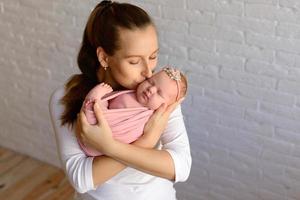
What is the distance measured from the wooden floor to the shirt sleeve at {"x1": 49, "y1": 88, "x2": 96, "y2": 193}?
141 centimetres

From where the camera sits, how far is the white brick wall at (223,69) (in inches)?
72.2

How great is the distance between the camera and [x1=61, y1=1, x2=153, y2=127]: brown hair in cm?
118

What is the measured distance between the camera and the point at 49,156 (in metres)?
2.89

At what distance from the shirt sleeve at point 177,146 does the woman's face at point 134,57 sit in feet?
0.51

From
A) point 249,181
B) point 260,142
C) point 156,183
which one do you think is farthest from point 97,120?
point 249,181

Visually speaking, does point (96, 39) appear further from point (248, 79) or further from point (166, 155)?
point (248, 79)

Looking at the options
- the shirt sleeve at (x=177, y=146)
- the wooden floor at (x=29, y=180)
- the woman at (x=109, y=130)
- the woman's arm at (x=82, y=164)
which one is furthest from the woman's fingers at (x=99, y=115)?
the wooden floor at (x=29, y=180)

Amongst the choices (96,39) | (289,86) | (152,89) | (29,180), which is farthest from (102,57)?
(29,180)

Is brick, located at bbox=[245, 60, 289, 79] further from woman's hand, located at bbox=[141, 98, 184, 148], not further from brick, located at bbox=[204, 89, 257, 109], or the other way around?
woman's hand, located at bbox=[141, 98, 184, 148]

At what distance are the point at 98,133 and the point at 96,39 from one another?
10.5 inches

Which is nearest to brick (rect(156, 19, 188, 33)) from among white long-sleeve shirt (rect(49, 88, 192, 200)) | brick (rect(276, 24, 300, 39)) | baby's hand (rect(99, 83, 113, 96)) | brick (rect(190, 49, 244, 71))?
brick (rect(190, 49, 244, 71))

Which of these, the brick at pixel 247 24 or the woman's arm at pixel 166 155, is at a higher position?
the brick at pixel 247 24

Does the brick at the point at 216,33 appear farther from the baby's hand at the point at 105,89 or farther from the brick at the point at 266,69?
the baby's hand at the point at 105,89

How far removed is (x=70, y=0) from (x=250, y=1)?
92 centimetres
